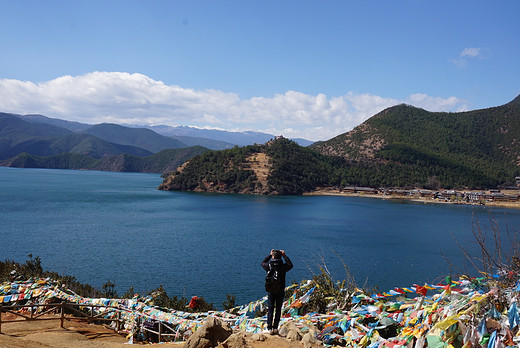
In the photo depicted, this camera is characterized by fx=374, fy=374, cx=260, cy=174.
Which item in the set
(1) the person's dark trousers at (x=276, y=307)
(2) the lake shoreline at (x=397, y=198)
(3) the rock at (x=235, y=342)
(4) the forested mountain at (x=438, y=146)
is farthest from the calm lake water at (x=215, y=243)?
(4) the forested mountain at (x=438, y=146)

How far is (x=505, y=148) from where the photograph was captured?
433ft

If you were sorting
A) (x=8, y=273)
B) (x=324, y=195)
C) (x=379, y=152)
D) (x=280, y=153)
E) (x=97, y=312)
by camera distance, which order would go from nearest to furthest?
1. (x=97, y=312)
2. (x=8, y=273)
3. (x=324, y=195)
4. (x=280, y=153)
5. (x=379, y=152)

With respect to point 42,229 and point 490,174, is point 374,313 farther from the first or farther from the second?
point 490,174

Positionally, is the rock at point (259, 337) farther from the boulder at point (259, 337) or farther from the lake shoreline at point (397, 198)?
the lake shoreline at point (397, 198)

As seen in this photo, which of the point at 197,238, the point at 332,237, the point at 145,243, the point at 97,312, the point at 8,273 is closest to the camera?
the point at 97,312

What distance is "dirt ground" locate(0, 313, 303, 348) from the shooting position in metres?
6.49

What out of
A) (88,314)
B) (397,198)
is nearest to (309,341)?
(88,314)

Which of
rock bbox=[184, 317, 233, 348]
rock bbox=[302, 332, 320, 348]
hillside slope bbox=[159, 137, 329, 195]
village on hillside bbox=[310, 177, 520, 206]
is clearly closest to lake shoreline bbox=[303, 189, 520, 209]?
village on hillside bbox=[310, 177, 520, 206]

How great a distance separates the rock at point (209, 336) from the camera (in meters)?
6.25

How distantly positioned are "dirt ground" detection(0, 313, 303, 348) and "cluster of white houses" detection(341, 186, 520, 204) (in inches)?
3667

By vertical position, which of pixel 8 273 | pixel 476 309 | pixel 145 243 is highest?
pixel 476 309

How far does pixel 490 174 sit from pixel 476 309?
130 m

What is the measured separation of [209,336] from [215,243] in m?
30.3

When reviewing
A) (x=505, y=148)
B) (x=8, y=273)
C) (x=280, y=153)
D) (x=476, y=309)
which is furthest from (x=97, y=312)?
(x=505, y=148)
